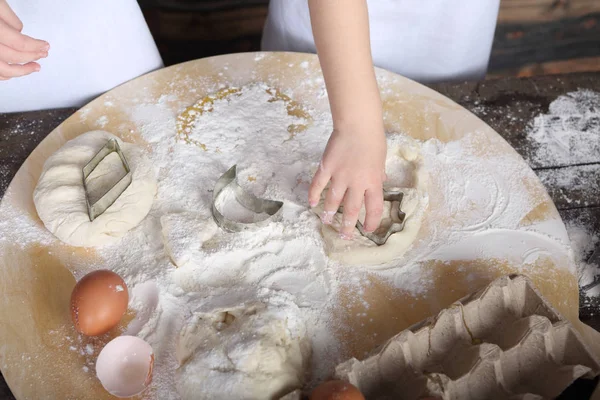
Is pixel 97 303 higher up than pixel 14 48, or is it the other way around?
pixel 14 48

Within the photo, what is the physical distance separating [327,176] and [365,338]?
0.33 m

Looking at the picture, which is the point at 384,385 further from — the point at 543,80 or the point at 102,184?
the point at 543,80

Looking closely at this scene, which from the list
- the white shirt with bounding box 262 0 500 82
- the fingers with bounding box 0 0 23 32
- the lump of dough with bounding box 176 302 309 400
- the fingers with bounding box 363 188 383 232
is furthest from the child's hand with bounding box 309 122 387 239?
the fingers with bounding box 0 0 23 32

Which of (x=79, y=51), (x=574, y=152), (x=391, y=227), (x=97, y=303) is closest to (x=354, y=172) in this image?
(x=391, y=227)

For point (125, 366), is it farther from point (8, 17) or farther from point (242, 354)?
point (8, 17)

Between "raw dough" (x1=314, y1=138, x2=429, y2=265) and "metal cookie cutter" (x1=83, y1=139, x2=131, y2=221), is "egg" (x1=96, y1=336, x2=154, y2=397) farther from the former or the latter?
"raw dough" (x1=314, y1=138, x2=429, y2=265)

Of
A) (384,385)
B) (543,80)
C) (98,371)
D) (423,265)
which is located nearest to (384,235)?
(423,265)

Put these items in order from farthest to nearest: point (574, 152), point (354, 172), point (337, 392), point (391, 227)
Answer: point (574, 152), point (391, 227), point (354, 172), point (337, 392)

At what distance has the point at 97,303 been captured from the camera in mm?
997

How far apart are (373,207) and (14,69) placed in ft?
2.55

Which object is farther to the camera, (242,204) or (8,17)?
(242,204)

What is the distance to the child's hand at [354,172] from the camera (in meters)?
1.07

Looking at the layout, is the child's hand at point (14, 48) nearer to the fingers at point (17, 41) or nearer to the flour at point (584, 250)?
the fingers at point (17, 41)

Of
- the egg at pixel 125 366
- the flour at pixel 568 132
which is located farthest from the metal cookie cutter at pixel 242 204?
the flour at pixel 568 132
